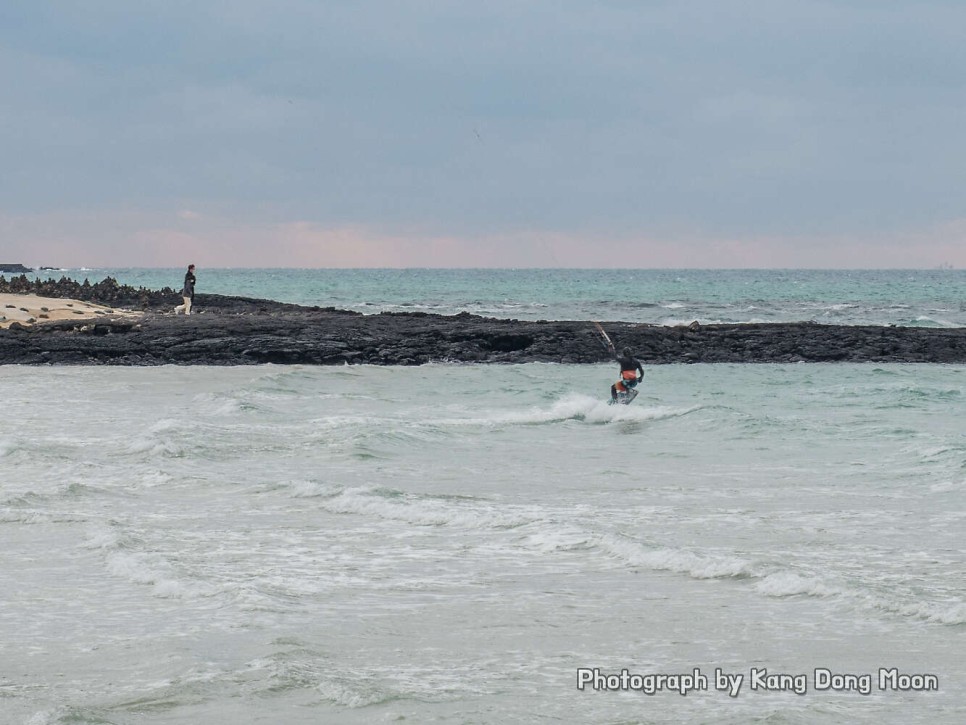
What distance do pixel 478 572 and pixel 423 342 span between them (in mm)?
26447

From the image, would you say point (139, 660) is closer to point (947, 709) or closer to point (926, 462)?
point (947, 709)

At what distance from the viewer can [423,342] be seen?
36.5 meters

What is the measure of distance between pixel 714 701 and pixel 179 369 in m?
27.0

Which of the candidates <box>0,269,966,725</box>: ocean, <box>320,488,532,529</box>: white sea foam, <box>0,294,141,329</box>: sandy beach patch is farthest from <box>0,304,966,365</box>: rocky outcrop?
<box>320,488,532,529</box>: white sea foam

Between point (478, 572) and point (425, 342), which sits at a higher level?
point (425, 342)

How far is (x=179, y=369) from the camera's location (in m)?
32.4

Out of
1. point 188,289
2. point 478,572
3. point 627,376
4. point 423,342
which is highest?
point 188,289

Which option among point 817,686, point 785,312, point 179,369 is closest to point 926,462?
point 817,686

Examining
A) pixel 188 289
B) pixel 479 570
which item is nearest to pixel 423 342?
pixel 188 289

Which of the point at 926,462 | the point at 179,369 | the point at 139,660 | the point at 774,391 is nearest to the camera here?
the point at 139,660

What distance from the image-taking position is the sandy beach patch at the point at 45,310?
39.0m

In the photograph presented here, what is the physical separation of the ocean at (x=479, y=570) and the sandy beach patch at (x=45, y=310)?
18551mm

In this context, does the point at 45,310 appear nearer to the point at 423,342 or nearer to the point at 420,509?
the point at 423,342

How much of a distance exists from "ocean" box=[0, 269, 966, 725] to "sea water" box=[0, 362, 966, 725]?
0.11 ft
